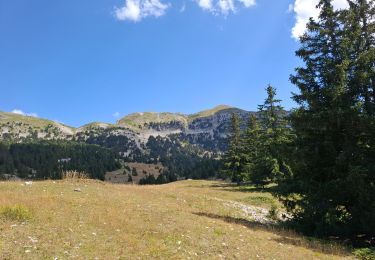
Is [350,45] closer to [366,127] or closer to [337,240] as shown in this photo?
[366,127]

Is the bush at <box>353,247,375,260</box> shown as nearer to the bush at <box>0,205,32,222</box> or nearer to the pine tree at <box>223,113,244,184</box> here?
the bush at <box>0,205,32,222</box>

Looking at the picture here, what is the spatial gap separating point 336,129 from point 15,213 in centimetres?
1774

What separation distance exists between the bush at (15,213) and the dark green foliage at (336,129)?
14.4 meters

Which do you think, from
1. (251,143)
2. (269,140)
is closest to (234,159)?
(251,143)

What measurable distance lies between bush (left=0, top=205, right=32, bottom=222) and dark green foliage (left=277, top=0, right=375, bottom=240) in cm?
1439

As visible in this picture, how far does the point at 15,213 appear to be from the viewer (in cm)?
1563

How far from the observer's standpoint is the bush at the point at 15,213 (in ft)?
50.7

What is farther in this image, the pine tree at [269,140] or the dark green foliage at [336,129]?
the pine tree at [269,140]

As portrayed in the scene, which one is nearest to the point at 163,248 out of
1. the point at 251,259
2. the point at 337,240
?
the point at 251,259

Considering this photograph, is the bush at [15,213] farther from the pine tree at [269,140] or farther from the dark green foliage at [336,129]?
the pine tree at [269,140]

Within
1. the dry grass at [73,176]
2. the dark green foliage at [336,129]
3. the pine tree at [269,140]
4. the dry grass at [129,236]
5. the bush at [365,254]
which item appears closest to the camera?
the dry grass at [129,236]

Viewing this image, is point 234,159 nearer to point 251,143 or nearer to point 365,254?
point 251,143

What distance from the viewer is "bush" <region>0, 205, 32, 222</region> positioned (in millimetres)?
15445

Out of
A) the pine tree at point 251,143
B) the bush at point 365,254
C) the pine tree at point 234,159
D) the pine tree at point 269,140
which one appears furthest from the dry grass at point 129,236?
the pine tree at point 234,159
